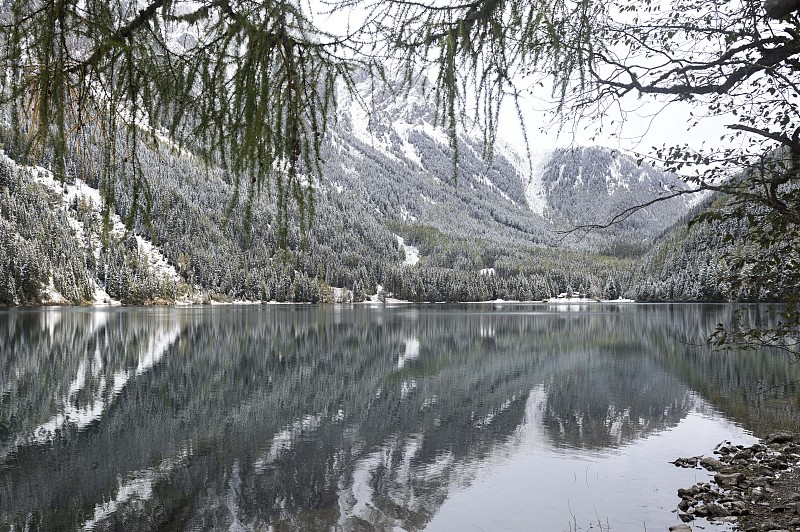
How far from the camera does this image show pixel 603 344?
4388cm

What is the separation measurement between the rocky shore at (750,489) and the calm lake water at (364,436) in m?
0.63

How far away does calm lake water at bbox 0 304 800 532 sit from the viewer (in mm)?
11289

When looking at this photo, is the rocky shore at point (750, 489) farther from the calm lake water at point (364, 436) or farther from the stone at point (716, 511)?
the calm lake water at point (364, 436)

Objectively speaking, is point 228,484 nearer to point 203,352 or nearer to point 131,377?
point 131,377

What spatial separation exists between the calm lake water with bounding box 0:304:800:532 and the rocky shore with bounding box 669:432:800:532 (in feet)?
2.07

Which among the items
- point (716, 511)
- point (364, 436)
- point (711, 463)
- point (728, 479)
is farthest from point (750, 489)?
point (364, 436)

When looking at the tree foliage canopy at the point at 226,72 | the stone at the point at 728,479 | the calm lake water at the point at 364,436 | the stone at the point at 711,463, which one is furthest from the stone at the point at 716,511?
the tree foliage canopy at the point at 226,72

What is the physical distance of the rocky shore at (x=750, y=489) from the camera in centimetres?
966

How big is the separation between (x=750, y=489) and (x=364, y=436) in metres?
10.1

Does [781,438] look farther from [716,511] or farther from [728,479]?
[716,511]

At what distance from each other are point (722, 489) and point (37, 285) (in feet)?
410

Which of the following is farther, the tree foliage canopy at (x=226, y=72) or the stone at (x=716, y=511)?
the stone at (x=716, y=511)

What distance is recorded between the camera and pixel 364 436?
17.2 m

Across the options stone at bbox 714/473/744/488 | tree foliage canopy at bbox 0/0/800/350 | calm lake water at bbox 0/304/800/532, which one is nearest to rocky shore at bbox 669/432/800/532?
stone at bbox 714/473/744/488
